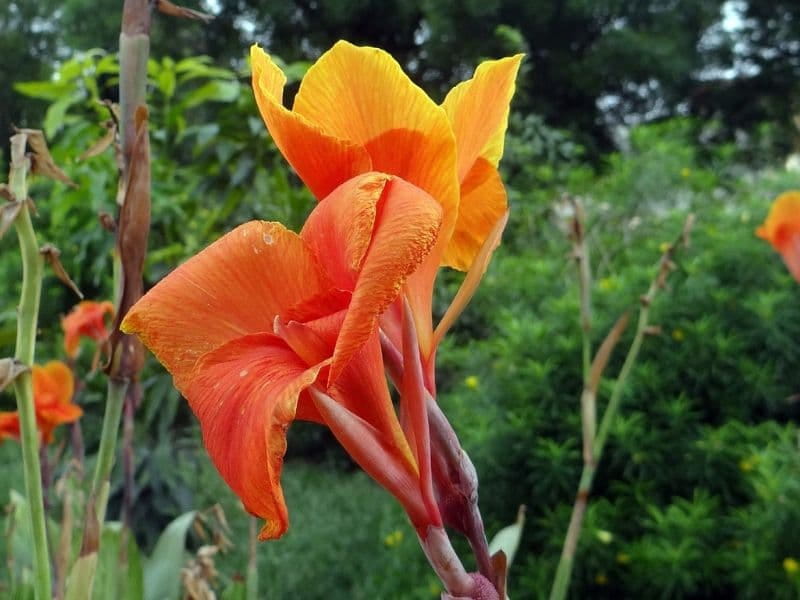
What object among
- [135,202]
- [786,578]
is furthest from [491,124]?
[786,578]

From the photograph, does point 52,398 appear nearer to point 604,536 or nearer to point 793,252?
point 793,252

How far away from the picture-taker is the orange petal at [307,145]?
1.22 ft

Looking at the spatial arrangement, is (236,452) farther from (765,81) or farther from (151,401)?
(765,81)

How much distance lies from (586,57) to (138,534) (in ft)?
23.9

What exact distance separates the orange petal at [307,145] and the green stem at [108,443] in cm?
17

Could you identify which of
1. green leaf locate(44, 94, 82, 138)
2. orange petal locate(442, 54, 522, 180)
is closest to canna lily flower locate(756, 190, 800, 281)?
orange petal locate(442, 54, 522, 180)

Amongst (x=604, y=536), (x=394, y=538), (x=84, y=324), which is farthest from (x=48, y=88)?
(x=604, y=536)

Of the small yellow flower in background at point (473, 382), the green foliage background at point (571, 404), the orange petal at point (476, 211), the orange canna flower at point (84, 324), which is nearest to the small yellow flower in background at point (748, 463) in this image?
the green foliage background at point (571, 404)

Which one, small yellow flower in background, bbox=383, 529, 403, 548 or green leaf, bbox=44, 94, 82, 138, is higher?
green leaf, bbox=44, 94, 82, 138

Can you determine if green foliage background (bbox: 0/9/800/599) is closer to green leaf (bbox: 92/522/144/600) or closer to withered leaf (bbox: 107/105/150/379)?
green leaf (bbox: 92/522/144/600)

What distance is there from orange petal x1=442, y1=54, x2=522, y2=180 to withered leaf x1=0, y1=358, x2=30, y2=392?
241 mm

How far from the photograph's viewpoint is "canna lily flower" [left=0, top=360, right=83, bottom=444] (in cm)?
118

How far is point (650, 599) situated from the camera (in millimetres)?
1900

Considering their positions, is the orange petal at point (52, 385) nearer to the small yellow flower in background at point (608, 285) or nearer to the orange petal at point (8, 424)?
the orange petal at point (8, 424)
